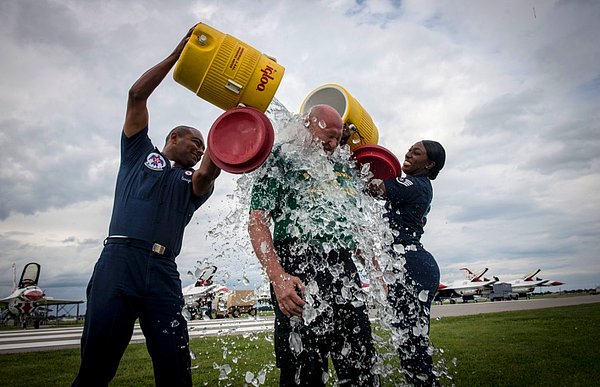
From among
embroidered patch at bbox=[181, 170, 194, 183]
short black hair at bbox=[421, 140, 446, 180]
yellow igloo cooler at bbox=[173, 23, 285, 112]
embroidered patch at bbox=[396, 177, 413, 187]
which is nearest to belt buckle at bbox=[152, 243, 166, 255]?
embroidered patch at bbox=[181, 170, 194, 183]

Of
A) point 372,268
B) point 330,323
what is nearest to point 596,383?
point 372,268

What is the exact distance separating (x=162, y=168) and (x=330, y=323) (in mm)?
1612

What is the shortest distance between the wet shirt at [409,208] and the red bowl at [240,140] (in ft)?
4.24

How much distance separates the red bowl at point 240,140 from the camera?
2129mm

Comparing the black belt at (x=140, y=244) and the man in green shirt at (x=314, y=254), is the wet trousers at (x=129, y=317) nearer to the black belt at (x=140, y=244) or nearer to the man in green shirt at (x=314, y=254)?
the black belt at (x=140, y=244)

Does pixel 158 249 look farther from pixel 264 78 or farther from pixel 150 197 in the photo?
→ pixel 264 78

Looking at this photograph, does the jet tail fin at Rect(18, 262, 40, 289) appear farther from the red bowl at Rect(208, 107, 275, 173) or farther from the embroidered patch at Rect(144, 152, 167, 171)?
the red bowl at Rect(208, 107, 275, 173)

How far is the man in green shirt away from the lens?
2.16 metres

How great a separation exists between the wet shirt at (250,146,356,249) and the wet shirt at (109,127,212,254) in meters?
0.78

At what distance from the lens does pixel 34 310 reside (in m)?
22.3

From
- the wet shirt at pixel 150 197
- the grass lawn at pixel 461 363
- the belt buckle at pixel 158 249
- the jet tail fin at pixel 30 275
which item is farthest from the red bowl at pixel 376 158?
the jet tail fin at pixel 30 275

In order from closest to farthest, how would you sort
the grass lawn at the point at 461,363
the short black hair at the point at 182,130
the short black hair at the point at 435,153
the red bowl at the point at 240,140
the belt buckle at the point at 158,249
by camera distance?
the red bowl at the point at 240,140 → the belt buckle at the point at 158,249 → the short black hair at the point at 182,130 → the short black hair at the point at 435,153 → the grass lawn at the point at 461,363

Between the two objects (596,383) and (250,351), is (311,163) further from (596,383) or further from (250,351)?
(250,351)

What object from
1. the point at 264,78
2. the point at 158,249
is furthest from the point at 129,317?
the point at 264,78
